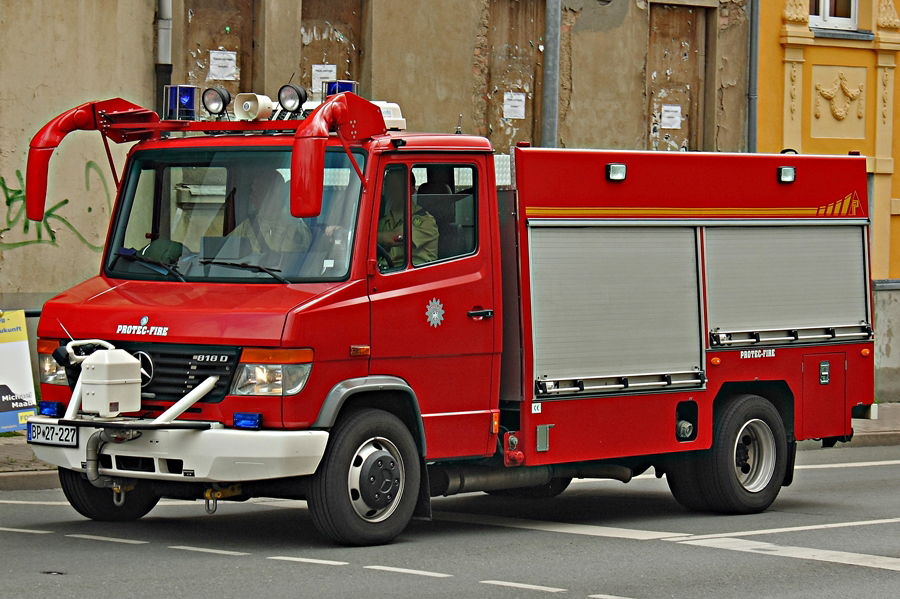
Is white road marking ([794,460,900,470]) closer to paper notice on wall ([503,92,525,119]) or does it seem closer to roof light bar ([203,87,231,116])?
paper notice on wall ([503,92,525,119])

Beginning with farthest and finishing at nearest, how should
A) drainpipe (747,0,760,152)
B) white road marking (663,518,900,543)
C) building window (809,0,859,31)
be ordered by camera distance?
building window (809,0,859,31)
drainpipe (747,0,760,152)
white road marking (663,518,900,543)

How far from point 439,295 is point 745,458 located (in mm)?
3335

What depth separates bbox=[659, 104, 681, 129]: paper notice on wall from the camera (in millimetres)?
22266

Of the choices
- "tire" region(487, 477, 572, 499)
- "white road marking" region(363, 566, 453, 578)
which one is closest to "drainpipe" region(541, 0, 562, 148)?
"tire" region(487, 477, 572, 499)

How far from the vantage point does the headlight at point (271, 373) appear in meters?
8.71

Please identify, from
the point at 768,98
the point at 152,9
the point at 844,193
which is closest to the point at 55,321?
the point at 844,193

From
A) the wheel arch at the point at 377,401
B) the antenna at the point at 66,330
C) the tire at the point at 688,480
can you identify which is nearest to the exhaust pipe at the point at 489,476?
the wheel arch at the point at 377,401

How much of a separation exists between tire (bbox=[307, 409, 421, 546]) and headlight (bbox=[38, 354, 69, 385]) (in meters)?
1.73

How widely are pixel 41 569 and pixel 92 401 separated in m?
1.01

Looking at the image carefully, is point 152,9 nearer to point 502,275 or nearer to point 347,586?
point 502,275

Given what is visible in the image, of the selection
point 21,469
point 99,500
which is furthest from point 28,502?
point 99,500

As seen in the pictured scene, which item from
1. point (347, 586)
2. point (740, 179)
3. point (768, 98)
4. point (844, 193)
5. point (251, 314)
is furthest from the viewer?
point (768, 98)

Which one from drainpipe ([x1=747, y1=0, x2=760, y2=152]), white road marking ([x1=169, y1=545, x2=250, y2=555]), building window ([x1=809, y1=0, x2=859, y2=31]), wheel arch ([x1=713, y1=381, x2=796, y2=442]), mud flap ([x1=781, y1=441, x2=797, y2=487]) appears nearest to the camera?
white road marking ([x1=169, y1=545, x2=250, y2=555])

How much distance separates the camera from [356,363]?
9.05 meters
